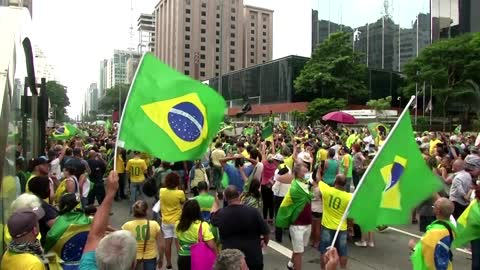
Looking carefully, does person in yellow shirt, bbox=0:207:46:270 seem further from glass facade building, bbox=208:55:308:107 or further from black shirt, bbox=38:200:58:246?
glass facade building, bbox=208:55:308:107

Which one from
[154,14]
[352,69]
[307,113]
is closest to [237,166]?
[307,113]

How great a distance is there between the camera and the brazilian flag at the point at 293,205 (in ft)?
23.5

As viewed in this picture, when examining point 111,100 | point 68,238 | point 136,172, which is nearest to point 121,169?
point 136,172

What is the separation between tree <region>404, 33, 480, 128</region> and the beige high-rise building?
75570 mm

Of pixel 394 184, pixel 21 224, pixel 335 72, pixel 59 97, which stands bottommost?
pixel 21 224

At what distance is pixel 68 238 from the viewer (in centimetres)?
450

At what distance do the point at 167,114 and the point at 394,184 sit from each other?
96.8 inches

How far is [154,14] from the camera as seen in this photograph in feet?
507

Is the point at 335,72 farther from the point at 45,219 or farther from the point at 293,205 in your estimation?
the point at 45,219

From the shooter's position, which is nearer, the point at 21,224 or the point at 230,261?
the point at 230,261

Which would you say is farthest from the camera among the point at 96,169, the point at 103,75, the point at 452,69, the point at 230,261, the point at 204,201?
the point at 103,75

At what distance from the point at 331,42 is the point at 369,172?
171 ft

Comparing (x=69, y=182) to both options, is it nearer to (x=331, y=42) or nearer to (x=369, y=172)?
(x=369, y=172)

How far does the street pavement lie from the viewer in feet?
25.9
